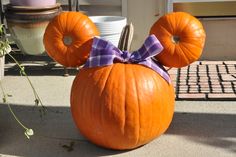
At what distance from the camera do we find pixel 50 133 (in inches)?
124

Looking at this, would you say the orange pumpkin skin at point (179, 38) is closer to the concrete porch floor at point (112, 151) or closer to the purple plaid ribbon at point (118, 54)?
the purple plaid ribbon at point (118, 54)

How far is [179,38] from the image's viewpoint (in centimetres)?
278

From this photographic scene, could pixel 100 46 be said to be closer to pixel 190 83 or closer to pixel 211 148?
pixel 211 148

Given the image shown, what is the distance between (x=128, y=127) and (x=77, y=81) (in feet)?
1.57

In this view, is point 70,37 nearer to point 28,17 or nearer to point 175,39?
point 175,39

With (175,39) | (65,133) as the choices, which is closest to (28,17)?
(65,133)

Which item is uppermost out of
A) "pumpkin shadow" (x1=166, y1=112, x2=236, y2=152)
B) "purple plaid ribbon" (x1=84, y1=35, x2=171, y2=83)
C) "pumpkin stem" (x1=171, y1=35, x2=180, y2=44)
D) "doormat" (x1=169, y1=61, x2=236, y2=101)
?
"pumpkin stem" (x1=171, y1=35, x2=180, y2=44)

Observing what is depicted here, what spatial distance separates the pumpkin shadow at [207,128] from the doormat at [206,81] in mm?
417

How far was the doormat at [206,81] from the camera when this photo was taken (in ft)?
12.6

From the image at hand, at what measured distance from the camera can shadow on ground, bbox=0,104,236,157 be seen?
285 centimetres

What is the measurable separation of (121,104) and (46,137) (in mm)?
773

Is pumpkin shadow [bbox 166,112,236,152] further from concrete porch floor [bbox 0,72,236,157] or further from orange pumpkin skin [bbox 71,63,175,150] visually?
orange pumpkin skin [bbox 71,63,175,150]

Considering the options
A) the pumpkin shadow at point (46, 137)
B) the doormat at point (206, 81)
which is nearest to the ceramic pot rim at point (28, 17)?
the pumpkin shadow at point (46, 137)

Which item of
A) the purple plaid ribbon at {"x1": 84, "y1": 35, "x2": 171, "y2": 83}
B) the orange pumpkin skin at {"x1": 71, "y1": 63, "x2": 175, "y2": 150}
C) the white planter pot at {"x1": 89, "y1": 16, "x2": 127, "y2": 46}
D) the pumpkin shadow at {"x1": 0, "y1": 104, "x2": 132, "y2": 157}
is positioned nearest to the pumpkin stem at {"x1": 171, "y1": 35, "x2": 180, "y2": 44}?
the purple plaid ribbon at {"x1": 84, "y1": 35, "x2": 171, "y2": 83}
